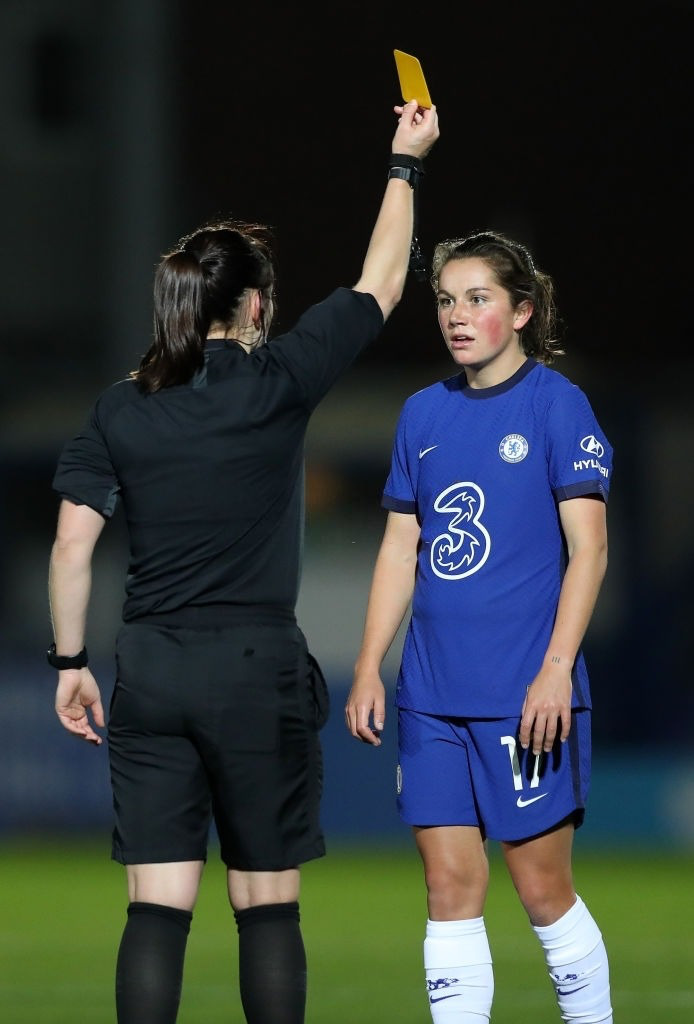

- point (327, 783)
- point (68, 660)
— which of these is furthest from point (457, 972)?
point (327, 783)

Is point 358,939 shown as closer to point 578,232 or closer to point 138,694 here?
point 138,694

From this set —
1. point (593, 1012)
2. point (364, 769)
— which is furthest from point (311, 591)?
point (593, 1012)

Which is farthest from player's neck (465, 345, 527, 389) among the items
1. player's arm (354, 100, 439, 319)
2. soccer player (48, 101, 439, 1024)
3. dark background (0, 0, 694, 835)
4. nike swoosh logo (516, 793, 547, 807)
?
dark background (0, 0, 694, 835)

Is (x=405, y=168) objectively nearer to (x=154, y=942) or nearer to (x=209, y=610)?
(x=209, y=610)

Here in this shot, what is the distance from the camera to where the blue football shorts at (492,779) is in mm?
3756

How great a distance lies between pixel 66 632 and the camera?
365cm

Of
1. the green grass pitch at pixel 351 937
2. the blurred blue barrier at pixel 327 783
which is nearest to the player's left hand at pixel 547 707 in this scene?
the green grass pitch at pixel 351 937

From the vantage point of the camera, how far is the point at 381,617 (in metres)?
3.93

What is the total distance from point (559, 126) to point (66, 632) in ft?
32.1

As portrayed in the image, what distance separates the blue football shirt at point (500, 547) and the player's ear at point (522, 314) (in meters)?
0.12

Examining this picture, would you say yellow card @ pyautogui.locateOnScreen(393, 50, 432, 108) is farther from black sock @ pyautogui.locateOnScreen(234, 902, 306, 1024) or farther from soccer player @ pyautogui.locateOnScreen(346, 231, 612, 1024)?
black sock @ pyautogui.locateOnScreen(234, 902, 306, 1024)

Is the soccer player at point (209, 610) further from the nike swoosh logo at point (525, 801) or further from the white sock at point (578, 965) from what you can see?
the white sock at point (578, 965)

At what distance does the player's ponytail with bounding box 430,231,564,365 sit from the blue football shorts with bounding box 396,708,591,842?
0.80m

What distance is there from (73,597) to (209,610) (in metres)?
0.28
